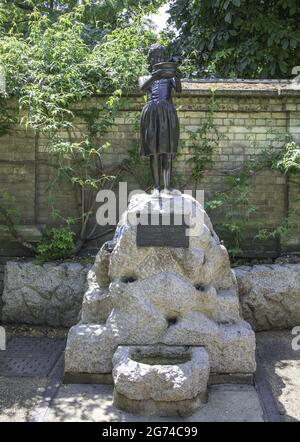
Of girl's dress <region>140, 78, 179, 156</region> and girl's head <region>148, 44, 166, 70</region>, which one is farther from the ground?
girl's head <region>148, 44, 166, 70</region>

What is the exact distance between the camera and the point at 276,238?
7.84 meters

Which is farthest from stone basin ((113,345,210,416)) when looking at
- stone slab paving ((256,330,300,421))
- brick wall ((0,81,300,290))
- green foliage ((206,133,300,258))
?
brick wall ((0,81,300,290))

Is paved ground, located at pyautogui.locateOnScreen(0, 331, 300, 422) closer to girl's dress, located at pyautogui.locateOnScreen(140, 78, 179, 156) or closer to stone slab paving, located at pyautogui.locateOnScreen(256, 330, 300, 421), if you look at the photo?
stone slab paving, located at pyautogui.locateOnScreen(256, 330, 300, 421)

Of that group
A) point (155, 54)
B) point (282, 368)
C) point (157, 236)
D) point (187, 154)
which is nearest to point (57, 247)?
point (157, 236)

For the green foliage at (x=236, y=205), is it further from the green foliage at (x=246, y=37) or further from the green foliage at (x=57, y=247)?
the green foliage at (x=246, y=37)

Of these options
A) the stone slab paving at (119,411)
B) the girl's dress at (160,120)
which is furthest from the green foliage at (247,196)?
the stone slab paving at (119,411)

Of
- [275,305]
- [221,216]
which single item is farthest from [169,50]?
[275,305]

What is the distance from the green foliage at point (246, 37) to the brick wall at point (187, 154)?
166 centimetres

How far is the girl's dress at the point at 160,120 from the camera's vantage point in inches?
210

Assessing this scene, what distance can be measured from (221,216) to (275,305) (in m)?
2.06

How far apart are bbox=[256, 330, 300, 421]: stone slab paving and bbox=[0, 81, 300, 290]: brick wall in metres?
1.99

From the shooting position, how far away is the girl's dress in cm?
532

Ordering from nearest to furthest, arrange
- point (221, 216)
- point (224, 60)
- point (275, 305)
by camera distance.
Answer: point (275, 305) < point (221, 216) < point (224, 60)

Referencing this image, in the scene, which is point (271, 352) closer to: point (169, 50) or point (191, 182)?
point (191, 182)
